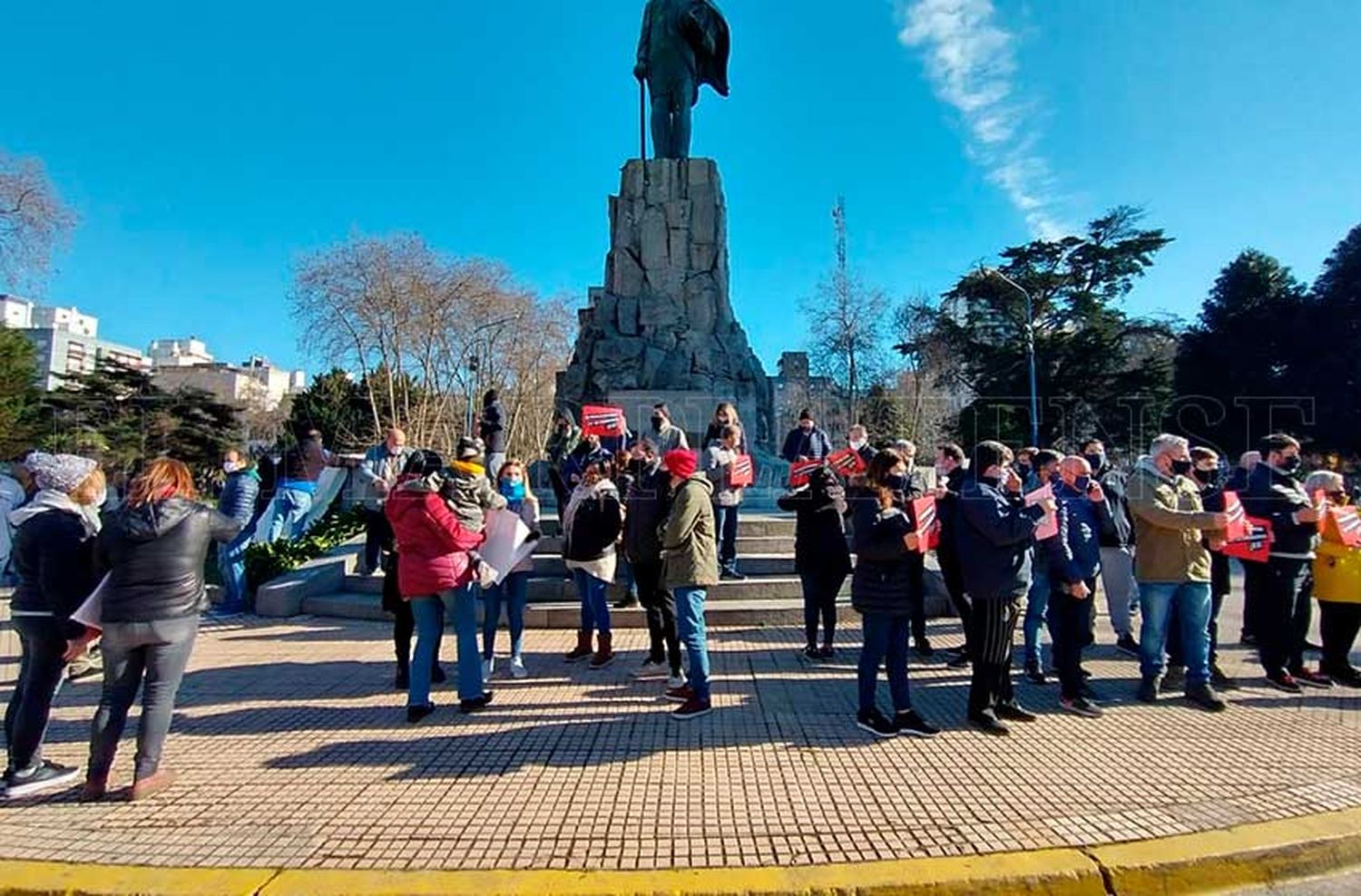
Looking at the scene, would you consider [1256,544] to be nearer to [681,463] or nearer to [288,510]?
[681,463]

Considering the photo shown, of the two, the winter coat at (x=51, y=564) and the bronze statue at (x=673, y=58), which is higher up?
the bronze statue at (x=673, y=58)

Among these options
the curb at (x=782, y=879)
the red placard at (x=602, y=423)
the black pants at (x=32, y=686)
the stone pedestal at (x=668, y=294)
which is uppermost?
the stone pedestal at (x=668, y=294)

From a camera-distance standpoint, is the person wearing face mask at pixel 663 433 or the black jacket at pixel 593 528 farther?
the person wearing face mask at pixel 663 433

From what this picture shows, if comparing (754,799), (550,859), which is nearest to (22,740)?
(550,859)

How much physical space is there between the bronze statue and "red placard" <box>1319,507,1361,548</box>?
15269 millimetres

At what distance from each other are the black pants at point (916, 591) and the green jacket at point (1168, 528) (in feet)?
5.38

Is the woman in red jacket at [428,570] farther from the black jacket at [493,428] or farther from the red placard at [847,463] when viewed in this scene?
the black jacket at [493,428]

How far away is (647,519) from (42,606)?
3.81 meters

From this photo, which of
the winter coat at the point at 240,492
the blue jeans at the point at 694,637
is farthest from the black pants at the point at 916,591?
the winter coat at the point at 240,492

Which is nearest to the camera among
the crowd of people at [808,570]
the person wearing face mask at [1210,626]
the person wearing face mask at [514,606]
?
the crowd of people at [808,570]

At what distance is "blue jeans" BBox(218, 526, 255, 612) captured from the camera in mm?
8797

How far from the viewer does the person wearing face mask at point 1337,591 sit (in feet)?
19.2

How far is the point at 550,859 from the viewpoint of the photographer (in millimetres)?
3166

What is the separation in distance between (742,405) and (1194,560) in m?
Result: 12.0
